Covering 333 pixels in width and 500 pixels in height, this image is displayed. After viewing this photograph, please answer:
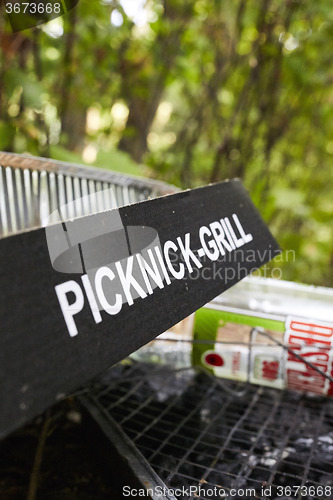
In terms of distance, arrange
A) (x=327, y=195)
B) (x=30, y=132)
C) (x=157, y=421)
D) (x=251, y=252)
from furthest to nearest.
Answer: (x=327, y=195) < (x=30, y=132) < (x=157, y=421) < (x=251, y=252)

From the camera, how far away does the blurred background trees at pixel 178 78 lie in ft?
4.48

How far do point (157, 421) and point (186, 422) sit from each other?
0.04m

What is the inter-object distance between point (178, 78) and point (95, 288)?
5.36ft

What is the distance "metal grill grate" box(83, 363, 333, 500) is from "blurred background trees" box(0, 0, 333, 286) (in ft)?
2.38

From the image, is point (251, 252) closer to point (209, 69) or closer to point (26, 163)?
point (26, 163)

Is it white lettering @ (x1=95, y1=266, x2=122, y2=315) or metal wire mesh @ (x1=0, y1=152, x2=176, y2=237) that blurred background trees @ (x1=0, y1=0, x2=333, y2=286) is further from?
white lettering @ (x1=95, y1=266, x2=122, y2=315)

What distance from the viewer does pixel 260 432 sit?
62 cm

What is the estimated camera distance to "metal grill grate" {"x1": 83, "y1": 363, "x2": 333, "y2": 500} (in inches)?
20.7

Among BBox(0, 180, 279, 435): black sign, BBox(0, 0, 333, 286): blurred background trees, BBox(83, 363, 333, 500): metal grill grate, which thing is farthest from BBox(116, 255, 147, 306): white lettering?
BBox(0, 0, 333, 286): blurred background trees

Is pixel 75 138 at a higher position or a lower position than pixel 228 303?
higher

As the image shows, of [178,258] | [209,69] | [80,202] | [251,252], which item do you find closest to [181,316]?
[178,258]

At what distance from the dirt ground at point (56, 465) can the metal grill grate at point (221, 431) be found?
0.06 meters

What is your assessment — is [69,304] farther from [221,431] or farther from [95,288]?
[221,431]

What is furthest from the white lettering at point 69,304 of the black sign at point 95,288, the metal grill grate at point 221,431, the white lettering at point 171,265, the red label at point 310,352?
the red label at point 310,352
